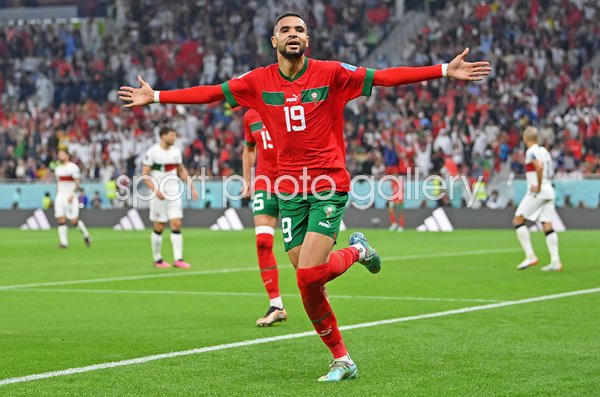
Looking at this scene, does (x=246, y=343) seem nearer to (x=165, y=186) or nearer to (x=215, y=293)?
(x=215, y=293)

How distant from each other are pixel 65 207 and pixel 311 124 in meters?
18.8

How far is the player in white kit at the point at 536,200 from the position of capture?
17.8 metres

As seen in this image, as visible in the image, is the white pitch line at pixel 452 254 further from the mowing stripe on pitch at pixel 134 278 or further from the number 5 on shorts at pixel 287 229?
the number 5 on shorts at pixel 287 229

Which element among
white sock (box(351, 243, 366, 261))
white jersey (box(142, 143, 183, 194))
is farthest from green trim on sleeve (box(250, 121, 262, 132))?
white jersey (box(142, 143, 183, 194))

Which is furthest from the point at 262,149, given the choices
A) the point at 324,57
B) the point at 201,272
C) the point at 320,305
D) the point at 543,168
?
the point at 324,57

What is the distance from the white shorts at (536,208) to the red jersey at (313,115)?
35.9 feet

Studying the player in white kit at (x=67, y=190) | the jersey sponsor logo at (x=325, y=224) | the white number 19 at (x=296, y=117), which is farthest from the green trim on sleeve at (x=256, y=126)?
the player in white kit at (x=67, y=190)

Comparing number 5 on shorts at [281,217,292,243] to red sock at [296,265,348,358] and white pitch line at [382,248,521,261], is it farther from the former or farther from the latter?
white pitch line at [382,248,521,261]

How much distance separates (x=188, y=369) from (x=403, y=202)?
84.8 ft

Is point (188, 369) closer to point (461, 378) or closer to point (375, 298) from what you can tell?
point (461, 378)

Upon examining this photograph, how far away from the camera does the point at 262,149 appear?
11391 millimetres

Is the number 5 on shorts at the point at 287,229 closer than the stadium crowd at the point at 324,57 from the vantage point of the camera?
Yes

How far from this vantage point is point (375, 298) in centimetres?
1332

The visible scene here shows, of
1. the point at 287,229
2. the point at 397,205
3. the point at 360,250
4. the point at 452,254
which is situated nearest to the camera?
the point at 287,229
